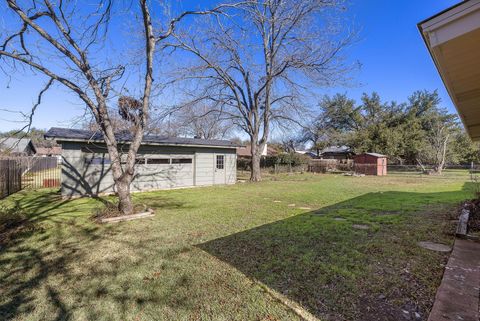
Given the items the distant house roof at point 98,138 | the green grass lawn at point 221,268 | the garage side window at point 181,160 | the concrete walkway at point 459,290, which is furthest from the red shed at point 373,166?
the concrete walkway at point 459,290

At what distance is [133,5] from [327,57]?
920cm

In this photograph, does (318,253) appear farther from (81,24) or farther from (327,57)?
(327,57)

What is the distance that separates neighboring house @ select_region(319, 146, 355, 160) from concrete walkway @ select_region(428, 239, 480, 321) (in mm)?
32054

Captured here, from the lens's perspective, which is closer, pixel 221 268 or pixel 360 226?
pixel 221 268

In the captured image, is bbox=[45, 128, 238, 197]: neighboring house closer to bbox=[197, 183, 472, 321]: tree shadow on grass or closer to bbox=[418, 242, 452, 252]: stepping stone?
bbox=[197, 183, 472, 321]: tree shadow on grass

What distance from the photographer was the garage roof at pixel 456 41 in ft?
6.56

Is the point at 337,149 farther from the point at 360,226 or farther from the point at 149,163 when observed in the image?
the point at 360,226

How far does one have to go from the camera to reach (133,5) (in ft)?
21.1

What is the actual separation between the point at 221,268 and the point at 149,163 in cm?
887

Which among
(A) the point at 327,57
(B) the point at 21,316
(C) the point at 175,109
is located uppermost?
(A) the point at 327,57

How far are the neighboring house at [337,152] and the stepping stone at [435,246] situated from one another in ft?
103

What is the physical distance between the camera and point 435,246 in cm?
400

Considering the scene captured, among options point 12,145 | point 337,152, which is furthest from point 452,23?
point 337,152

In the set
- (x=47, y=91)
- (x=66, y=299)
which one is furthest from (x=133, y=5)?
(x=66, y=299)
